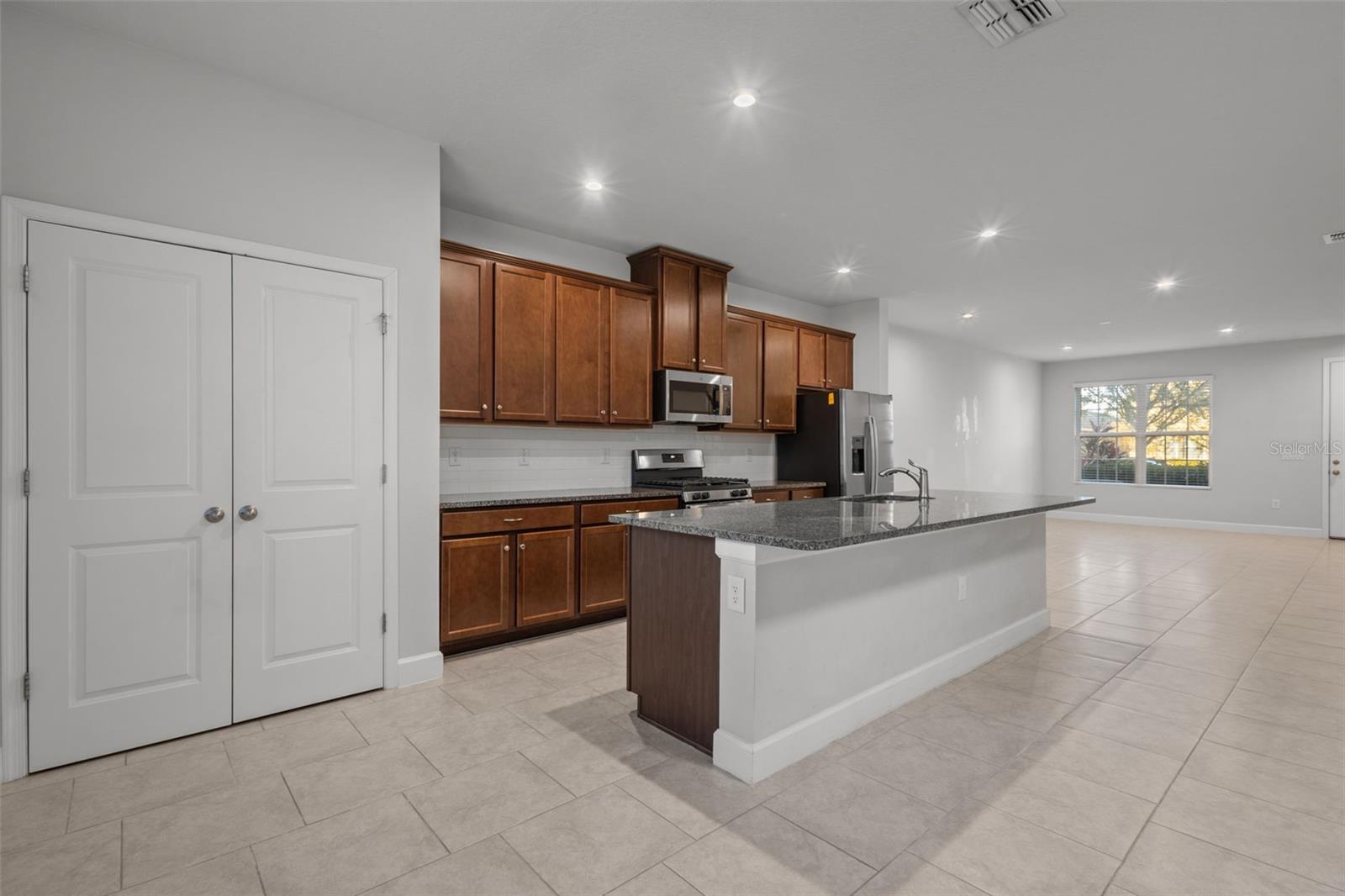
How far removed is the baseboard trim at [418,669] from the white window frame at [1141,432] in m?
10.8

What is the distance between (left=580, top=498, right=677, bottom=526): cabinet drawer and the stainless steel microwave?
27.9 inches

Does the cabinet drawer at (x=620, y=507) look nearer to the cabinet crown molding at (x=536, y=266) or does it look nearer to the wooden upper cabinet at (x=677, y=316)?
the wooden upper cabinet at (x=677, y=316)

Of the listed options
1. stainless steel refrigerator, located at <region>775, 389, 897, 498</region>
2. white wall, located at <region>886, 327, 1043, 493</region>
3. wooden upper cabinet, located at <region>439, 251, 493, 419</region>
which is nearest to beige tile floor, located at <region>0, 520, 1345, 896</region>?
wooden upper cabinet, located at <region>439, 251, 493, 419</region>

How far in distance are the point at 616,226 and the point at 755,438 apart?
259cm

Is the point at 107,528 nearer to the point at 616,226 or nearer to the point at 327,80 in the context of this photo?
the point at 327,80

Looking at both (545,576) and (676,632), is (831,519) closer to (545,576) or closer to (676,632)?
(676,632)

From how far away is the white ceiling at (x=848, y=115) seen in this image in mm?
2350

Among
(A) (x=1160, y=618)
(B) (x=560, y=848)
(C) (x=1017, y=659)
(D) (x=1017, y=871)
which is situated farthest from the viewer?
(A) (x=1160, y=618)

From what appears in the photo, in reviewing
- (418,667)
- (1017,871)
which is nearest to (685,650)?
(1017,871)

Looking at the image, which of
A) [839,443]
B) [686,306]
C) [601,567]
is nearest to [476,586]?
[601,567]

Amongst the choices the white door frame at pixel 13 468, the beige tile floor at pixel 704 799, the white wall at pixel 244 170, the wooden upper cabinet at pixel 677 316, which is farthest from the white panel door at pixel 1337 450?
the white door frame at pixel 13 468

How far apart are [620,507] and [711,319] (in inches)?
72.5

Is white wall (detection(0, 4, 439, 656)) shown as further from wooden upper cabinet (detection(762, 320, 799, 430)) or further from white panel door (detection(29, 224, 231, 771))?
wooden upper cabinet (detection(762, 320, 799, 430))

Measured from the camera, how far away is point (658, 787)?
2.19 m
